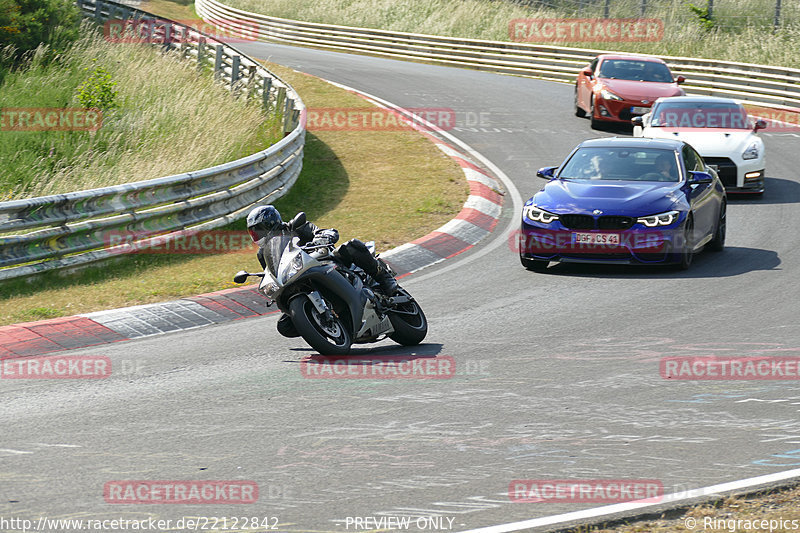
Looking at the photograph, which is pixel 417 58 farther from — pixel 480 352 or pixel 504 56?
pixel 480 352

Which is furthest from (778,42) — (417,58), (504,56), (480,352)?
(480,352)

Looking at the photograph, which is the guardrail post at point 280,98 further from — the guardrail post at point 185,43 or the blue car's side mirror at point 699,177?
the blue car's side mirror at point 699,177

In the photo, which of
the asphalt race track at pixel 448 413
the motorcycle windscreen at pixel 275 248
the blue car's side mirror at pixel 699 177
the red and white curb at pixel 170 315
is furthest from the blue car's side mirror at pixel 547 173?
the motorcycle windscreen at pixel 275 248

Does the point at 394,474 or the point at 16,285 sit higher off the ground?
the point at 394,474

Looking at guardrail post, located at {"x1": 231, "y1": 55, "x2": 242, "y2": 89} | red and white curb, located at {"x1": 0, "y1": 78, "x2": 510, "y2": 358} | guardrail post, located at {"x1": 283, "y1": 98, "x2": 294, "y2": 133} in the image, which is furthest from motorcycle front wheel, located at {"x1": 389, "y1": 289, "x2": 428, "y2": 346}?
guardrail post, located at {"x1": 231, "y1": 55, "x2": 242, "y2": 89}

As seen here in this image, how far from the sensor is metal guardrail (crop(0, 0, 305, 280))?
36.6ft

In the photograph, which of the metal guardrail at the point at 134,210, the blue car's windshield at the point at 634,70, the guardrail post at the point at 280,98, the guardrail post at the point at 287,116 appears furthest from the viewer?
the blue car's windshield at the point at 634,70

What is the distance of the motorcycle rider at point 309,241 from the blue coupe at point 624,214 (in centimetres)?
386

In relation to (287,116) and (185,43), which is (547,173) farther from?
(185,43)

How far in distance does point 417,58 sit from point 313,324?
103 feet

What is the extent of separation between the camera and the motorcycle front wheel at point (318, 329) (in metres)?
8.10

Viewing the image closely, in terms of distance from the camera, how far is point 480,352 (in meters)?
8.76

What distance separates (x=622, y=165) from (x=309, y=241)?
6246mm

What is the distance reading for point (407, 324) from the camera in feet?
29.6
